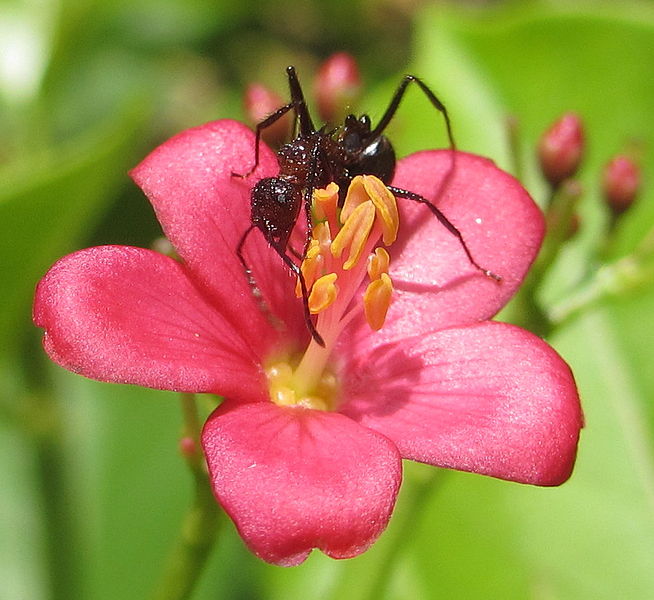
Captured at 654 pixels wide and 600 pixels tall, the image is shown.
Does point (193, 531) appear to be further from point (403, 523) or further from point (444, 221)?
point (444, 221)

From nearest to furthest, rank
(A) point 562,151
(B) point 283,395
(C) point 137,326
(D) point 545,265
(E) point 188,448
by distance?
(C) point 137,326, (E) point 188,448, (B) point 283,395, (D) point 545,265, (A) point 562,151

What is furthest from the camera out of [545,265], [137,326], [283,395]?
[545,265]

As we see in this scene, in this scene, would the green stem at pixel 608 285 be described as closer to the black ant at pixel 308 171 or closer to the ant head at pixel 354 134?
the black ant at pixel 308 171

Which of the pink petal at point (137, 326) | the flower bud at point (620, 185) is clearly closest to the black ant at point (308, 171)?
the pink petal at point (137, 326)

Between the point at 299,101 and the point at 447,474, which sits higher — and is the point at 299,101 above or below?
above

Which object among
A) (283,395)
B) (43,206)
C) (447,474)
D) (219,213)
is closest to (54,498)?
(43,206)

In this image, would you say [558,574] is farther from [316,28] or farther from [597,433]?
[316,28]

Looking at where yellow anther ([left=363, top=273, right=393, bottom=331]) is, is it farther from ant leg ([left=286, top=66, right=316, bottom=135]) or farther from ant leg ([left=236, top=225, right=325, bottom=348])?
ant leg ([left=286, top=66, right=316, bottom=135])
